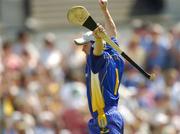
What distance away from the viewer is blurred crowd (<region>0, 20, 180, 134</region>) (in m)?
15.0

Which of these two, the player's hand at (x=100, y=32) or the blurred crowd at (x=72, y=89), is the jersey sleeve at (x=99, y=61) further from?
the blurred crowd at (x=72, y=89)

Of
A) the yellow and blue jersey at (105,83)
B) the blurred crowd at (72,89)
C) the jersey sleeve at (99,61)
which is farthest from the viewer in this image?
the blurred crowd at (72,89)

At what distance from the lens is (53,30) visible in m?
21.9

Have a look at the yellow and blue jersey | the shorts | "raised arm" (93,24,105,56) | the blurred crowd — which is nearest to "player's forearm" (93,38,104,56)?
"raised arm" (93,24,105,56)

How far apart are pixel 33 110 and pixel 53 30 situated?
6853 mm

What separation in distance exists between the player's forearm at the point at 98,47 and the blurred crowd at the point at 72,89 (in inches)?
156

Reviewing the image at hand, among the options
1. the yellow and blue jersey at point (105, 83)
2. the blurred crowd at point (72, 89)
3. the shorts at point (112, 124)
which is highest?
the blurred crowd at point (72, 89)

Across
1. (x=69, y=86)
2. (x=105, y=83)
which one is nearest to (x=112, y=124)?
(x=105, y=83)

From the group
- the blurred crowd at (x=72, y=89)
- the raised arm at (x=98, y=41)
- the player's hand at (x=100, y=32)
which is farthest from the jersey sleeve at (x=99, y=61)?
the blurred crowd at (x=72, y=89)

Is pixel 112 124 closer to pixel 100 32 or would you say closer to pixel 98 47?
pixel 98 47

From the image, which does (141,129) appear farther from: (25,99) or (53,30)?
(53,30)

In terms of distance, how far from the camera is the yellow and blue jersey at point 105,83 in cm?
1077

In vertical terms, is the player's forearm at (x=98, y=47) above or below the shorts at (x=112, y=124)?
above

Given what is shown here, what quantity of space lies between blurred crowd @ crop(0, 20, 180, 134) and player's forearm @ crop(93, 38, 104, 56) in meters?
3.95
